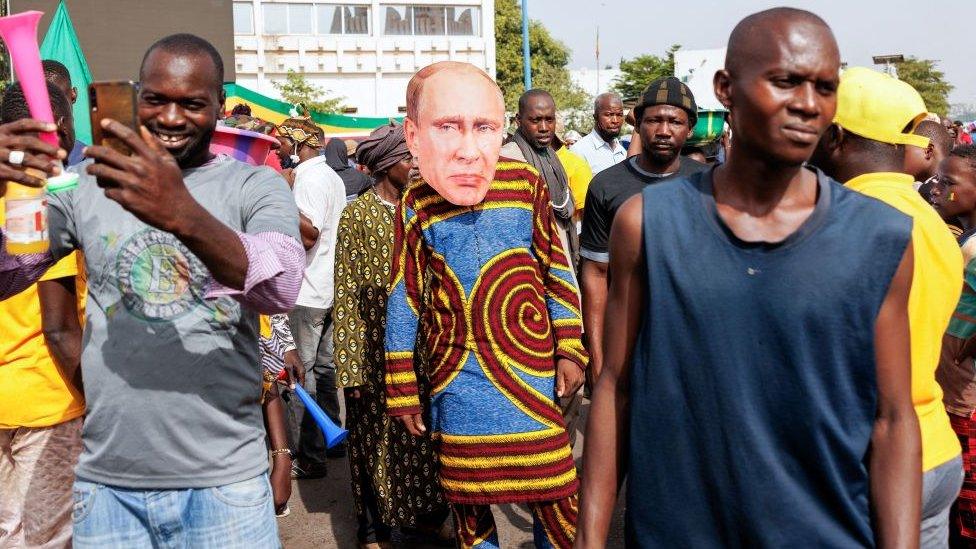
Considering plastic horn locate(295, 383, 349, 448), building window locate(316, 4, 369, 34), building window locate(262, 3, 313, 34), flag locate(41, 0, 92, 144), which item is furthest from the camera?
building window locate(316, 4, 369, 34)

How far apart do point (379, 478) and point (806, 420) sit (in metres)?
3.28

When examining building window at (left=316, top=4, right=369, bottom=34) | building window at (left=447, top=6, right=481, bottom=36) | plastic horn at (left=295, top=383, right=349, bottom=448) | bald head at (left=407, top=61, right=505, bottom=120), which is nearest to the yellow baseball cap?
bald head at (left=407, top=61, right=505, bottom=120)

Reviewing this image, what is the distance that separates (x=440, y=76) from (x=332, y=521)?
2900 mm

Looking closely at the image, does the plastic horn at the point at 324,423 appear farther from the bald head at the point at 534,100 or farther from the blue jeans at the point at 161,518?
the blue jeans at the point at 161,518

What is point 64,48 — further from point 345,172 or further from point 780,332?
point 780,332

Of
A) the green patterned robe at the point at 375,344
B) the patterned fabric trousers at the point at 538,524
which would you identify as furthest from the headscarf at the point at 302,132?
the patterned fabric trousers at the point at 538,524

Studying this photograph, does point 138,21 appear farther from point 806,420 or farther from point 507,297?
point 806,420

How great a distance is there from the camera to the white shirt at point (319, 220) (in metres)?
6.25

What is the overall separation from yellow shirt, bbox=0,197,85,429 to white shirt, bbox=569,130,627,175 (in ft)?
19.7

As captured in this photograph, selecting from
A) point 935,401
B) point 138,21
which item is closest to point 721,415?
point 935,401

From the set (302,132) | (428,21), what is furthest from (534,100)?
(428,21)

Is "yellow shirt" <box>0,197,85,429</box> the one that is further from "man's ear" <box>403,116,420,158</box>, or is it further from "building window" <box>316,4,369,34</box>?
"building window" <box>316,4,369,34</box>

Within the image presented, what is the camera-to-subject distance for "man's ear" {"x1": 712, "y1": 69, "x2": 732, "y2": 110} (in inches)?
81.4

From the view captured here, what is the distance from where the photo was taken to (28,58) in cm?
223
